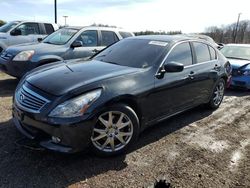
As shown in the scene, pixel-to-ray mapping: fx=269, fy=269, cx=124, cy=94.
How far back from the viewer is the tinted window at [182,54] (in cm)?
449

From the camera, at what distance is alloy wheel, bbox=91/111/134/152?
134 inches

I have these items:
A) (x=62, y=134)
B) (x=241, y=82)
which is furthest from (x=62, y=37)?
(x=241, y=82)

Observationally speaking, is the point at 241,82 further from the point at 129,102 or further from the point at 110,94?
the point at 110,94

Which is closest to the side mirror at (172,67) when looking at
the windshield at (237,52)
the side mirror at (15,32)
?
the windshield at (237,52)

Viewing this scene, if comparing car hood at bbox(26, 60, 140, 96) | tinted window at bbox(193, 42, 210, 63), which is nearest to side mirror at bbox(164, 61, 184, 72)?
car hood at bbox(26, 60, 140, 96)

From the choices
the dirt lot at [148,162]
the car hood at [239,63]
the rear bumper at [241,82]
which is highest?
the car hood at [239,63]

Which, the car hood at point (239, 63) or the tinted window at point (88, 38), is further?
the car hood at point (239, 63)

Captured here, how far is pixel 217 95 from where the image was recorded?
Answer: 6008 millimetres

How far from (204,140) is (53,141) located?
2.45 m

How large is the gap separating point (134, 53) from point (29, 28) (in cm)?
756

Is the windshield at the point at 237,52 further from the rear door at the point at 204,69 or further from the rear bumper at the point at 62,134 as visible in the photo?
the rear bumper at the point at 62,134

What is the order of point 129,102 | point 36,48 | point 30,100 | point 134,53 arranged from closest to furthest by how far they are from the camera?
point 30,100 < point 129,102 < point 134,53 < point 36,48

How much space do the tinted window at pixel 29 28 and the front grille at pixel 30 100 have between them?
7752 millimetres

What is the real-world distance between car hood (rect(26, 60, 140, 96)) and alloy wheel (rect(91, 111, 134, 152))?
0.52 meters
